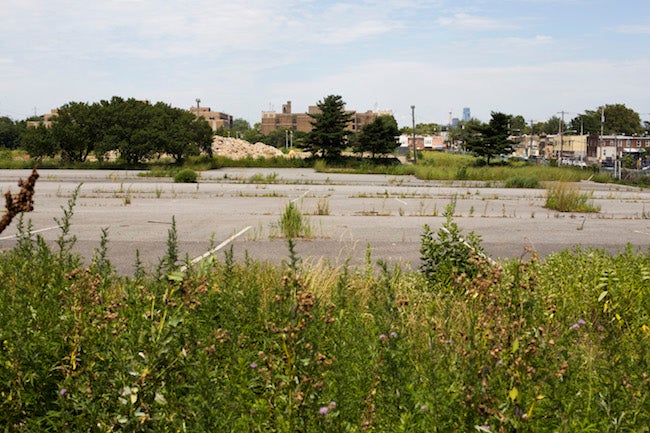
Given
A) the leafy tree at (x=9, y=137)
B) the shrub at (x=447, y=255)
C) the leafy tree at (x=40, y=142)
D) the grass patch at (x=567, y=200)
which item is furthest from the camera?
the leafy tree at (x=9, y=137)

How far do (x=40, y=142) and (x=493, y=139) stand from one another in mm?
41285

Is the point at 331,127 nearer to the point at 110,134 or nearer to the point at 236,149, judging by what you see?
the point at 110,134

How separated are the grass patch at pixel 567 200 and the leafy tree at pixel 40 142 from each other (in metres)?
45.4

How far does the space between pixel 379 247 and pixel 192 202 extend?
12.2 m

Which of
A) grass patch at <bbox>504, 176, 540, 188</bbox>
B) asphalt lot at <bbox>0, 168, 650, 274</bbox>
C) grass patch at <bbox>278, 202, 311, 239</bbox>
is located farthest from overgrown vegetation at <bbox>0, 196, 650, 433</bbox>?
grass patch at <bbox>504, 176, 540, 188</bbox>

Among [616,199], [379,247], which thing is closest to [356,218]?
[379,247]

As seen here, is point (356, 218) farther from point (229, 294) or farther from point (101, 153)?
point (101, 153)

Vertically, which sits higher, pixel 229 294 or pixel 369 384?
pixel 229 294

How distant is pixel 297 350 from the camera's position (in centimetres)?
316

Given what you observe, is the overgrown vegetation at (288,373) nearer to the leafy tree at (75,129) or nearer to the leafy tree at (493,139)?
the leafy tree at (75,129)

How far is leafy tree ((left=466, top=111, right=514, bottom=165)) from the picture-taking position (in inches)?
2569

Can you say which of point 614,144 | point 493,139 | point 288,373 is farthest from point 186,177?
point 614,144

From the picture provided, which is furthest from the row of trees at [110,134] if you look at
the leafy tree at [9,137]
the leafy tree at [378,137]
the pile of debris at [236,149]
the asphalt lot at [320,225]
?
the leafy tree at [9,137]

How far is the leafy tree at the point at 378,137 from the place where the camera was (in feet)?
206
